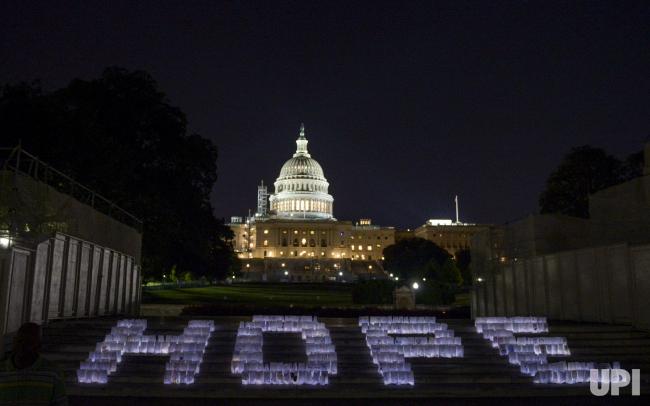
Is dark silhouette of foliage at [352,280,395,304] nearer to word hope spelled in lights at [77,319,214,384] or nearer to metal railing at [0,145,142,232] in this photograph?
metal railing at [0,145,142,232]

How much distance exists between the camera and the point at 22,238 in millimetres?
14312

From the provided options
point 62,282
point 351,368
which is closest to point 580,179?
point 351,368

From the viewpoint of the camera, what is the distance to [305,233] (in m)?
154

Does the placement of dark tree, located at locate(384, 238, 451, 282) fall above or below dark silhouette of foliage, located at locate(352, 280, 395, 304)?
above

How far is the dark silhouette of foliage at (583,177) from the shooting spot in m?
43.4

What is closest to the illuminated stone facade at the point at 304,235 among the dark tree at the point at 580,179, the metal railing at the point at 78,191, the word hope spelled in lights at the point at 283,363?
the dark tree at the point at 580,179

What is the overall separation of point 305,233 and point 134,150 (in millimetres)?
120988

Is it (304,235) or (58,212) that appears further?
(304,235)

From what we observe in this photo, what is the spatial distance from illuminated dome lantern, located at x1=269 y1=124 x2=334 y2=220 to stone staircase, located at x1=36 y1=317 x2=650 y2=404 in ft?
462

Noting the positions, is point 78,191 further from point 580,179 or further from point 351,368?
point 580,179

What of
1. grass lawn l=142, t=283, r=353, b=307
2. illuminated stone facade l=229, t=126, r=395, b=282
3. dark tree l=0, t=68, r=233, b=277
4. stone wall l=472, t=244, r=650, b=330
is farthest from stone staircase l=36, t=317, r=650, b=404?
→ illuminated stone facade l=229, t=126, r=395, b=282

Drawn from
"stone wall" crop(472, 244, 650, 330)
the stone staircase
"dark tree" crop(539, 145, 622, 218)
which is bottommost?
the stone staircase

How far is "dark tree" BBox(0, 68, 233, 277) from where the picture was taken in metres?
28.0

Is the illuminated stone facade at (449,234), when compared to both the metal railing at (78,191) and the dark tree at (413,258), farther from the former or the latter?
the metal railing at (78,191)
